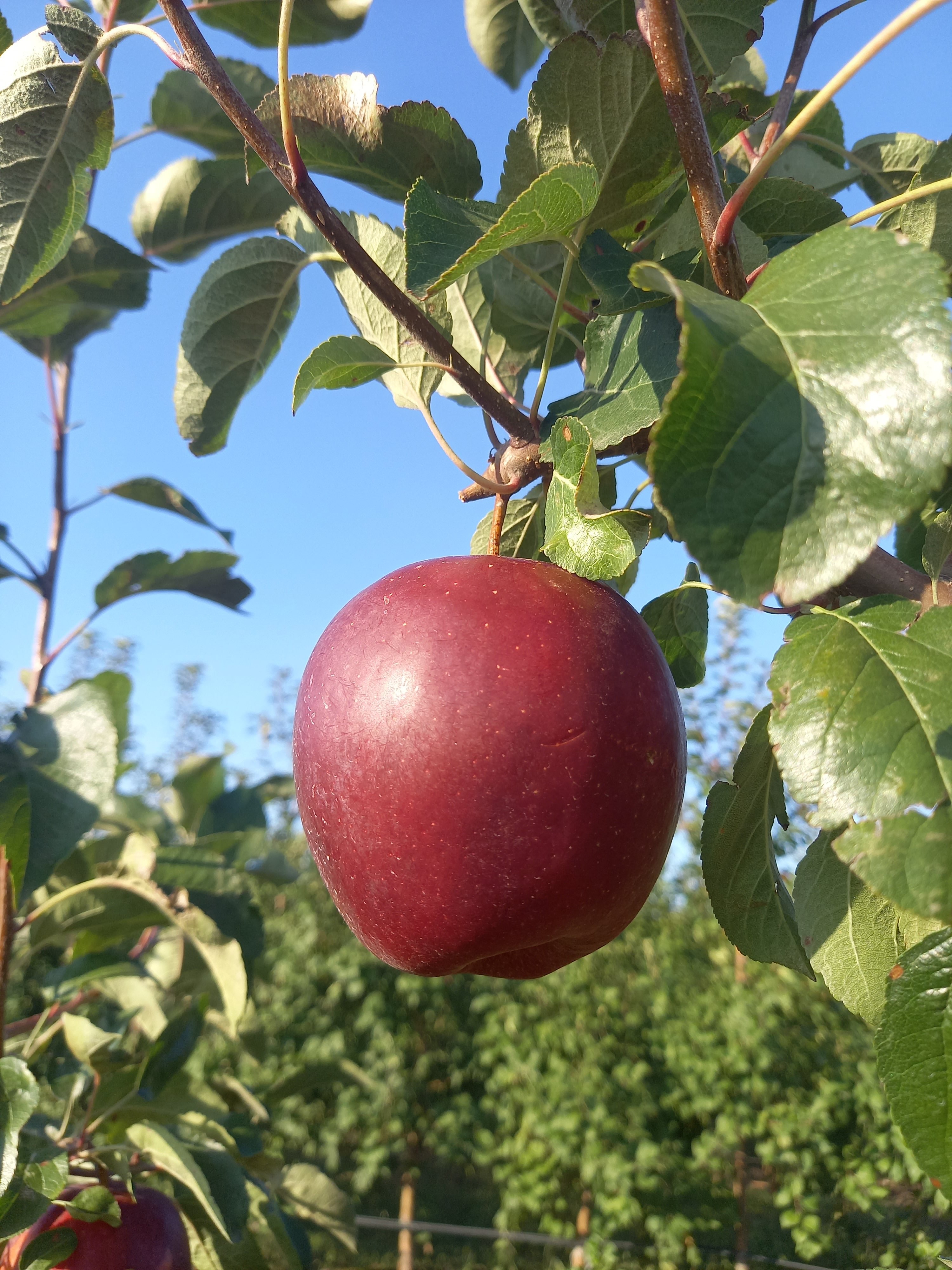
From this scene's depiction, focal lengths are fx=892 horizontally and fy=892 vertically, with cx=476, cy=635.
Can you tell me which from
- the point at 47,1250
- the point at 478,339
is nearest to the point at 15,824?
the point at 47,1250

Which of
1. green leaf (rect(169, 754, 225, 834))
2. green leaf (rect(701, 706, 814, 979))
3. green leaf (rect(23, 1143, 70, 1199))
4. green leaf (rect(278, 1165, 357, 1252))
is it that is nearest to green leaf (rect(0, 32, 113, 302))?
green leaf (rect(701, 706, 814, 979))

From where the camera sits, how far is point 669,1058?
298 cm

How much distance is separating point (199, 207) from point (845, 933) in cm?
116

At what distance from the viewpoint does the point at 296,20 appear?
916mm

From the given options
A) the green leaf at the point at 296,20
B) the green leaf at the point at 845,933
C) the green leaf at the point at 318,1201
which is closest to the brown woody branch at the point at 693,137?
the green leaf at the point at 845,933

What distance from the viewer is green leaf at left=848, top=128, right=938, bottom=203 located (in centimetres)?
74

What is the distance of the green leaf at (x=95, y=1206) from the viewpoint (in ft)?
2.55

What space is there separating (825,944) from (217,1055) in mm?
2792

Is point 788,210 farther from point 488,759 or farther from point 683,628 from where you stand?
point 488,759

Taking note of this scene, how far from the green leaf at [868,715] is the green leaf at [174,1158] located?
796mm

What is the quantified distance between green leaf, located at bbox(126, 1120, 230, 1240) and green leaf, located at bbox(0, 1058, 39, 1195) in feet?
0.63

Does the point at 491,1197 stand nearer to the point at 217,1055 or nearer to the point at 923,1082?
the point at 217,1055

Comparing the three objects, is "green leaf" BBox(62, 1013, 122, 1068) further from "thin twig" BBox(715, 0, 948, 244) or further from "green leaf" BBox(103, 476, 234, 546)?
"thin twig" BBox(715, 0, 948, 244)

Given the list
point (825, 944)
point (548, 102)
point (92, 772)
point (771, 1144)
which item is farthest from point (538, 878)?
point (771, 1144)
